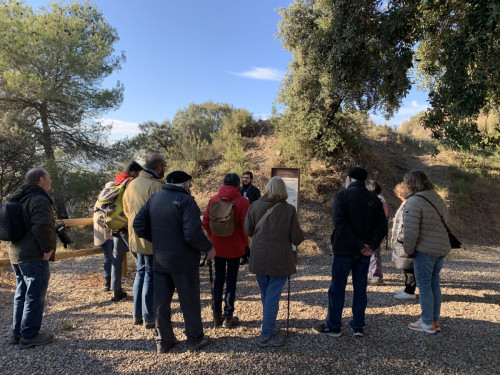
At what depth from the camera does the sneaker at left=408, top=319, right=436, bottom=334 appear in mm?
3838

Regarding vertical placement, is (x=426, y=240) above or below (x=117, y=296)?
above

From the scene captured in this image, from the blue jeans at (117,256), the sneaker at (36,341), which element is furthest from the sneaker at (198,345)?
the blue jeans at (117,256)

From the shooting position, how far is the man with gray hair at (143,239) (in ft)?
12.6

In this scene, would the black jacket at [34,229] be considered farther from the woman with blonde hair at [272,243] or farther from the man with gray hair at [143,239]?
the woman with blonde hair at [272,243]

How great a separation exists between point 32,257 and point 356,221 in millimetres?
3602

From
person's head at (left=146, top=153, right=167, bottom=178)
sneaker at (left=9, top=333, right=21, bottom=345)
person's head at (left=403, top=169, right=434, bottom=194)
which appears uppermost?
person's head at (left=146, top=153, right=167, bottom=178)

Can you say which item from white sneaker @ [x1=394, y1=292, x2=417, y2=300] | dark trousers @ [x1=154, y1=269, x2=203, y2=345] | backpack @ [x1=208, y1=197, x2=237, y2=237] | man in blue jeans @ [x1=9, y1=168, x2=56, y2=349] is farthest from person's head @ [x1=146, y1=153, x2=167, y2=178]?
white sneaker @ [x1=394, y1=292, x2=417, y2=300]

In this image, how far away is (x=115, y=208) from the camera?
4.52 metres

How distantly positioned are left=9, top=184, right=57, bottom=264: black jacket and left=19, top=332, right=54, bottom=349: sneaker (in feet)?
2.87

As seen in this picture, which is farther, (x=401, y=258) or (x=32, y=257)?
(x=401, y=258)

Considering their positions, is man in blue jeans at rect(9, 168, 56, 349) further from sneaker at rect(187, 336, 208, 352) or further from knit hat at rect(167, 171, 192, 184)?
sneaker at rect(187, 336, 208, 352)

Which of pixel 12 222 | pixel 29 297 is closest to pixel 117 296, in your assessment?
pixel 29 297

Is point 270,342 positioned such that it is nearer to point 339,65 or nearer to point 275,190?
point 275,190

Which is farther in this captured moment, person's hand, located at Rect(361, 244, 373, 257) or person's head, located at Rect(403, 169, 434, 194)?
person's head, located at Rect(403, 169, 434, 194)
